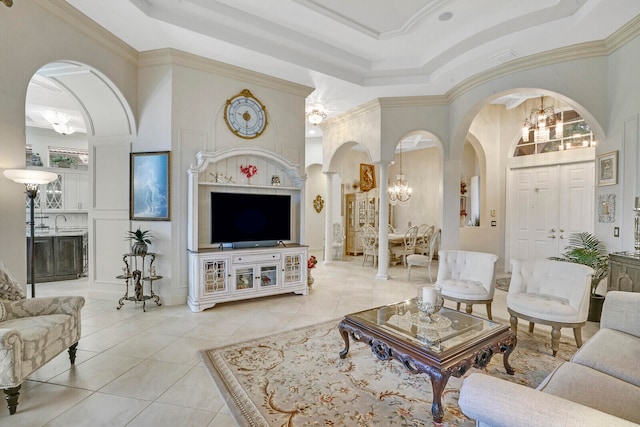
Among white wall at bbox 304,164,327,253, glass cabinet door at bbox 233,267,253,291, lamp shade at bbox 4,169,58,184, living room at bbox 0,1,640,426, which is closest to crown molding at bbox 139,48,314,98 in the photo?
living room at bbox 0,1,640,426

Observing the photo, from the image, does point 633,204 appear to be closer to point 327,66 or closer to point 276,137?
point 327,66

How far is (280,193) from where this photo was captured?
195 inches

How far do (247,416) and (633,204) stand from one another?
4400 millimetres

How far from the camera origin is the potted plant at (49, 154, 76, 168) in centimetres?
681

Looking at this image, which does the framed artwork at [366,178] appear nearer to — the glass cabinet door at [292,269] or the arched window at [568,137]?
the arched window at [568,137]

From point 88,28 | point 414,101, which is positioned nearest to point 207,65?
point 88,28

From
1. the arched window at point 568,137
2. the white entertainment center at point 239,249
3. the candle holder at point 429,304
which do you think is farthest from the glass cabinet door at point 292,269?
the arched window at point 568,137

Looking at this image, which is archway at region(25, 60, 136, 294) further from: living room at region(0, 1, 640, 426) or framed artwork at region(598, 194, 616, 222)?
framed artwork at region(598, 194, 616, 222)

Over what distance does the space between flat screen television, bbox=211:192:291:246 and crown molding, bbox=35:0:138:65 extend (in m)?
2.14

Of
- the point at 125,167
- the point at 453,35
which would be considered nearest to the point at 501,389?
the point at 453,35

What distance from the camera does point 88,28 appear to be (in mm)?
3525

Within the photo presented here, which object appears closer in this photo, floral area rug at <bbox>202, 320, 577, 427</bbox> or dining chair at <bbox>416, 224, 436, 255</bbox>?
floral area rug at <bbox>202, 320, 577, 427</bbox>

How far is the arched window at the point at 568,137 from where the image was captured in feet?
18.1

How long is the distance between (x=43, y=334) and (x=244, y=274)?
2.35 meters
